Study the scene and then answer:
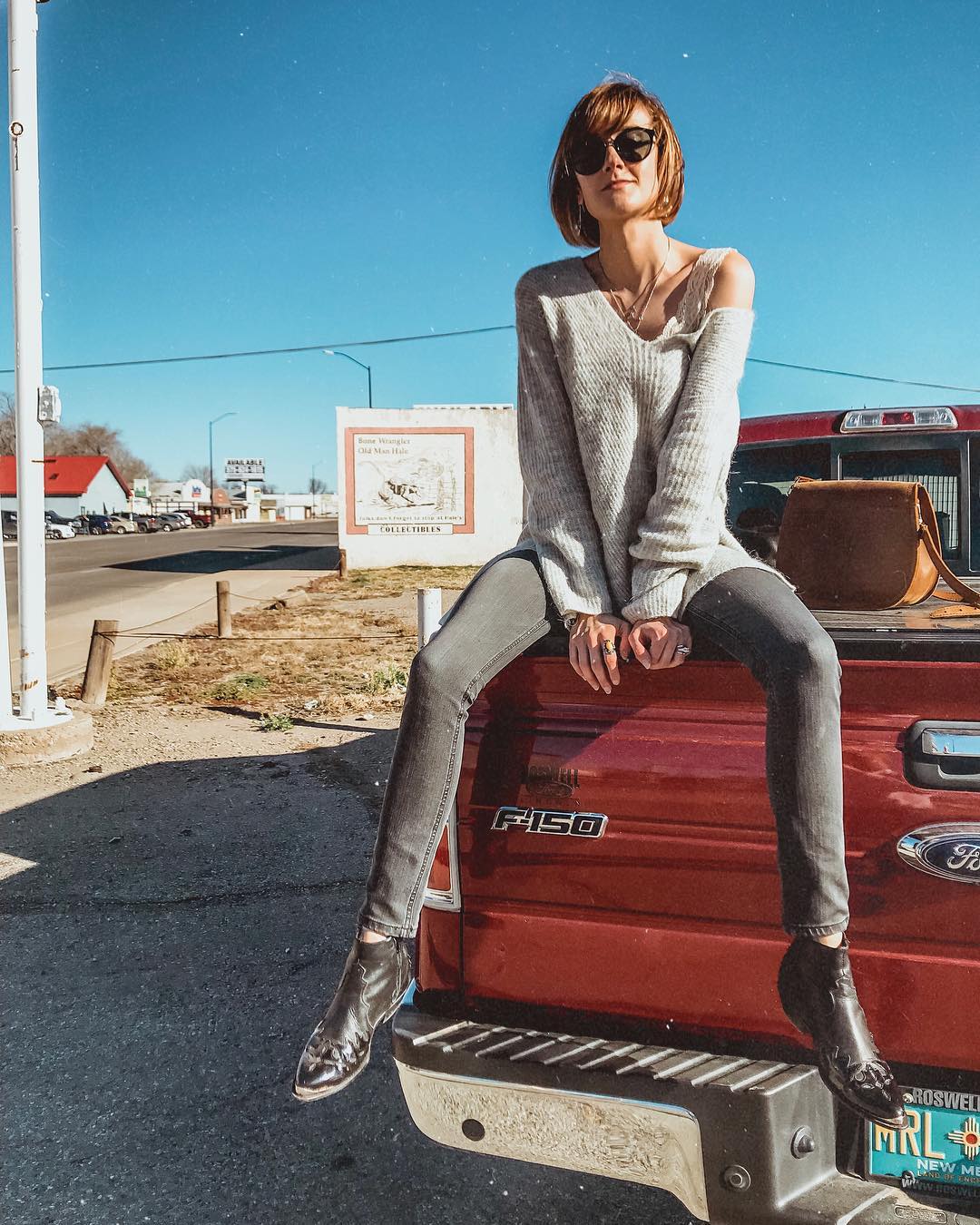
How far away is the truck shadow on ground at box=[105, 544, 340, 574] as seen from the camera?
28.5m

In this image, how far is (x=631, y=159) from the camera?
2.12 m

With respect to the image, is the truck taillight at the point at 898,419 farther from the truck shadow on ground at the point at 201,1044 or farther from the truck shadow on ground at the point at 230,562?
the truck shadow on ground at the point at 230,562

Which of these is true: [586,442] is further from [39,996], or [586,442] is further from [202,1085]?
[39,996]

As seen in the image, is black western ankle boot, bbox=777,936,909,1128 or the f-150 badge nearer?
black western ankle boot, bbox=777,936,909,1128

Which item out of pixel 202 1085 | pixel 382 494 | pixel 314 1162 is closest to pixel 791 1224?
pixel 314 1162

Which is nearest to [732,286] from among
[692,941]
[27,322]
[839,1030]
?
[692,941]

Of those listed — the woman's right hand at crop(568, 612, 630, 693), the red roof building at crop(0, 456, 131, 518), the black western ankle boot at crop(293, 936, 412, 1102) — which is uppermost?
the red roof building at crop(0, 456, 131, 518)

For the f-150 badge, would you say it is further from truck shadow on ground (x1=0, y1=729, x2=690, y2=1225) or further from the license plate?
truck shadow on ground (x1=0, y1=729, x2=690, y2=1225)

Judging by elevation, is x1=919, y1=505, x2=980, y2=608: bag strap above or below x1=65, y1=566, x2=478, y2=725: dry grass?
above

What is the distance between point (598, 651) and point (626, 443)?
496 millimetres

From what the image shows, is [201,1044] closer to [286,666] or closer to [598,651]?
[598,651]

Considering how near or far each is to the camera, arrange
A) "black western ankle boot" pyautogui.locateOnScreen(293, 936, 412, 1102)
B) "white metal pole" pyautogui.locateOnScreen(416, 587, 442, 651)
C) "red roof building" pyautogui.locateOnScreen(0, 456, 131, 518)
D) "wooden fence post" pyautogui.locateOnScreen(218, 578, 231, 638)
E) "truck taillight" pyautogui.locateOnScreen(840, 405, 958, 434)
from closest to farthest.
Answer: "black western ankle boot" pyautogui.locateOnScreen(293, 936, 412, 1102) → "truck taillight" pyautogui.locateOnScreen(840, 405, 958, 434) → "white metal pole" pyautogui.locateOnScreen(416, 587, 442, 651) → "wooden fence post" pyautogui.locateOnScreen(218, 578, 231, 638) → "red roof building" pyautogui.locateOnScreen(0, 456, 131, 518)

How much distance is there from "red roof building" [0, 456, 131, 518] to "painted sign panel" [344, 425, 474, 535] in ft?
181


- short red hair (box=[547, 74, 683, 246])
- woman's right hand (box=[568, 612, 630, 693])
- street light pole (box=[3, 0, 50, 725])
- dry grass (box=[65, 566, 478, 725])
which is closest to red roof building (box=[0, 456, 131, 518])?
dry grass (box=[65, 566, 478, 725])
